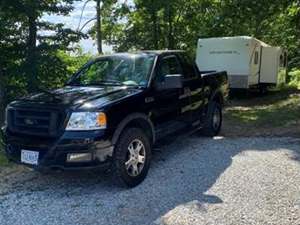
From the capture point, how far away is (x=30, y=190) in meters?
5.66

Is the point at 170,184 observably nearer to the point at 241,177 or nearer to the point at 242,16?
the point at 241,177

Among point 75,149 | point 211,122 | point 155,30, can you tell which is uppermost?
point 155,30

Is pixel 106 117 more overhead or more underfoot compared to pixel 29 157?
more overhead

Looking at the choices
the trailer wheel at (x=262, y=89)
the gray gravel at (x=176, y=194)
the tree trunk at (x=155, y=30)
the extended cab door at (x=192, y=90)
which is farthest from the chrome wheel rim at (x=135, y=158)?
the trailer wheel at (x=262, y=89)

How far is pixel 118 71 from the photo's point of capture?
22.1 ft

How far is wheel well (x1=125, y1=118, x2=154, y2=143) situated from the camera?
582 centimetres

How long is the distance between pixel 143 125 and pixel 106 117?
2.96ft

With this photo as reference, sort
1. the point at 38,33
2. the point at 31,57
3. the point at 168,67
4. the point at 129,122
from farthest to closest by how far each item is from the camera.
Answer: the point at 38,33 < the point at 31,57 < the point at 168,67 < the point at 129,122

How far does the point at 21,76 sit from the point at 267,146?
5.36 meters

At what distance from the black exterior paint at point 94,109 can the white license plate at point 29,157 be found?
6 cm

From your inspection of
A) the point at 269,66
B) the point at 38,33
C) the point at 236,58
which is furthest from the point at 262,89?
the point at 38,33

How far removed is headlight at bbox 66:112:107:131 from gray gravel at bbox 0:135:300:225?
855 mm

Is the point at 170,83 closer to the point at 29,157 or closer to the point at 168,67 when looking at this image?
the point at 168,67

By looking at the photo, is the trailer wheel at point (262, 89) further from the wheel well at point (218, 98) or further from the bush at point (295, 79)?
the wheel well at point (218, 98)
